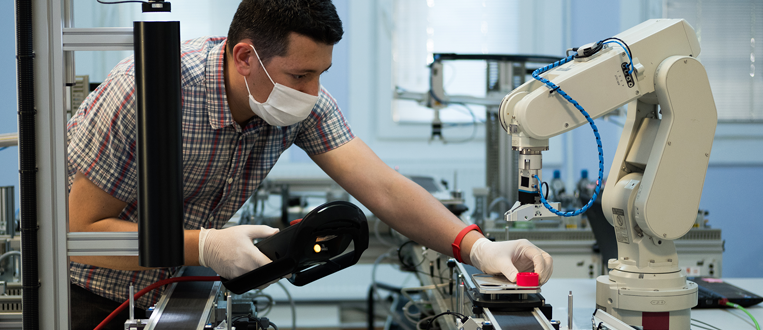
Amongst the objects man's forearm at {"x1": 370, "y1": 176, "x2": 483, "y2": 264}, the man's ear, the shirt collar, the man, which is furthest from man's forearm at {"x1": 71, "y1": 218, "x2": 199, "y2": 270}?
man's forearm at {"x1": 370, "y1": 176, "x2": 483, "y2": 264}

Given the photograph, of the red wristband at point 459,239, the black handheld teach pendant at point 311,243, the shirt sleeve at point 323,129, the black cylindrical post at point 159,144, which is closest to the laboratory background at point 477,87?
the shirt sleeve at point 323,129

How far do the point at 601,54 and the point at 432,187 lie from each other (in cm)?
176

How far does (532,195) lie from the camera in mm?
1081

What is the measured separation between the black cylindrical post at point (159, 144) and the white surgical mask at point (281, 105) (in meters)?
0.37

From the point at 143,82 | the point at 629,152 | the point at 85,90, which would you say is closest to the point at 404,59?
the point at 85,90

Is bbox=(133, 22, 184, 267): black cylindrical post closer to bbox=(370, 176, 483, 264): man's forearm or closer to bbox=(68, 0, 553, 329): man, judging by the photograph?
bbox=(68, 0, 553, 329): man

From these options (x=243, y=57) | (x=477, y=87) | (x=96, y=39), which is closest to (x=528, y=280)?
(x=243, y=57)

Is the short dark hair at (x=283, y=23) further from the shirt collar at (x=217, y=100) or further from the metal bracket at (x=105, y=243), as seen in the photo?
the metal bracket at (x=105, y=243)

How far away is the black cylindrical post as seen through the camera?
0.90m

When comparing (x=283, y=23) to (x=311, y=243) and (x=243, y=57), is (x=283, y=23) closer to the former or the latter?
(x=243, y=57)

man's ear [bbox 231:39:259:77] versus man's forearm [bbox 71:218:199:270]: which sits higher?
man's ear [bbox 231:39:259:77]

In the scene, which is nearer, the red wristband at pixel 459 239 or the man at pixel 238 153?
the man at pixel 238 153

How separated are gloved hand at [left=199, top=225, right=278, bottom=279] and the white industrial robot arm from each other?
48cm

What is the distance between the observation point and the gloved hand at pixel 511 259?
47.1 inches
